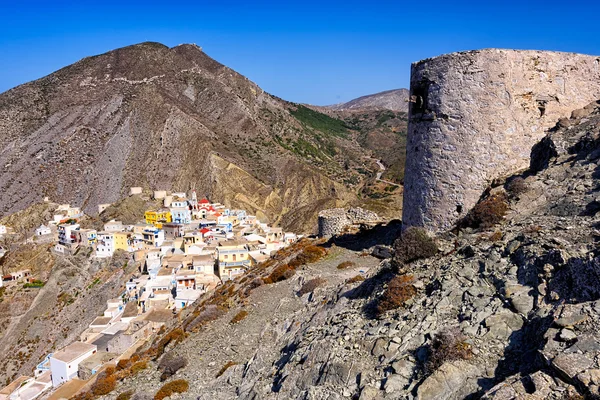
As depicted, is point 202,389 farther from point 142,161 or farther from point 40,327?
point 142,161

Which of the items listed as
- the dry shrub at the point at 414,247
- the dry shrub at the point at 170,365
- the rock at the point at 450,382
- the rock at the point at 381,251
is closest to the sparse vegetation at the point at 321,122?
the rock at the point at 381,251

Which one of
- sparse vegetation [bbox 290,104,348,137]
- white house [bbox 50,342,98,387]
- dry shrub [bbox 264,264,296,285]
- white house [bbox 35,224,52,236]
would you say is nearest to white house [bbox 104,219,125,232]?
white house [bbox 35,224,52,236]

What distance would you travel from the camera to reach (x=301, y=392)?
6.86 meters

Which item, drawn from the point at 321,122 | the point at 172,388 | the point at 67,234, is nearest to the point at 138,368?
the point at 172,388

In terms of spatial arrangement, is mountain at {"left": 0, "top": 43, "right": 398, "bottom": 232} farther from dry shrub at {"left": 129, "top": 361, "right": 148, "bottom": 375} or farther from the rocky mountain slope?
the rocky mountain slope

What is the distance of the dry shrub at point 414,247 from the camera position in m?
8.50

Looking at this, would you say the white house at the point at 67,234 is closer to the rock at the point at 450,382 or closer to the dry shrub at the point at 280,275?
the dry shrub at the point at 280,275

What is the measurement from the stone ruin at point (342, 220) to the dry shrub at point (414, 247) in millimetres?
10660

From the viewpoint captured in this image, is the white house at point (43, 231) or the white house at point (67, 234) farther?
the white house at point (43, 231)

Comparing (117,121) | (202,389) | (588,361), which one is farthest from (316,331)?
(117,121)

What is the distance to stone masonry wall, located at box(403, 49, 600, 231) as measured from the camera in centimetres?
1004

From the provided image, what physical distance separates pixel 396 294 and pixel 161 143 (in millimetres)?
85967

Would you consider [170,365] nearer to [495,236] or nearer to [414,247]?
[414,247]

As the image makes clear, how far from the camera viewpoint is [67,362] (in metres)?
24.2
